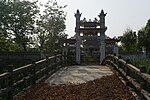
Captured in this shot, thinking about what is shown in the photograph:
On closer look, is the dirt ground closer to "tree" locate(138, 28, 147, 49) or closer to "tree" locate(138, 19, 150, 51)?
"tree" locate(138, 19, 150, 51)

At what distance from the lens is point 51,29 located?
1471 inches

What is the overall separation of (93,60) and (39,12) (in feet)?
37.0

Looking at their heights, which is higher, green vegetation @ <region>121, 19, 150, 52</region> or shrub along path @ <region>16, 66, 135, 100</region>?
green vegetation @ <region>121, 19, 150, 52</region>

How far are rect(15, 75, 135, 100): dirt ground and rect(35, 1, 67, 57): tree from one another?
84.5ft

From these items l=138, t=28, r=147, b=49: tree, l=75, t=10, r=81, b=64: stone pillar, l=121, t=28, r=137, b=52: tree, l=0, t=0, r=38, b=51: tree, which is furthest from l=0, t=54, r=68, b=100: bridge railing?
l=121, t=28, r=137, b=52: tree

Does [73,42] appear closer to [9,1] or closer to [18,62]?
[18,62]

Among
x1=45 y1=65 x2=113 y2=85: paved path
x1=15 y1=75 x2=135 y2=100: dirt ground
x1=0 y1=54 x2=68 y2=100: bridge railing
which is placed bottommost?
x1=15 y1=75 x2=135 y2=100: dirt ground

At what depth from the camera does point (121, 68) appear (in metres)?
14.0

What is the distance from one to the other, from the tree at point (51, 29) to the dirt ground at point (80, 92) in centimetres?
2577

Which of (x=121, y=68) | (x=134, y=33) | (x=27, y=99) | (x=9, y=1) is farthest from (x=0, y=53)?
(x=134, y=33)

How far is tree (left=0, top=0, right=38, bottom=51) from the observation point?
34.1 metres

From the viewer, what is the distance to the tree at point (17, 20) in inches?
1341

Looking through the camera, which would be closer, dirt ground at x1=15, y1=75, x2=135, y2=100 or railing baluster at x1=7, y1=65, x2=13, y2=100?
railing baluster at x1=7, y1=65, x2=13, y2=100

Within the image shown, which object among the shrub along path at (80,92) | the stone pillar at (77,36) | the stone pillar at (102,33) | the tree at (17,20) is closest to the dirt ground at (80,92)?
the shrub along path at (80,92)
